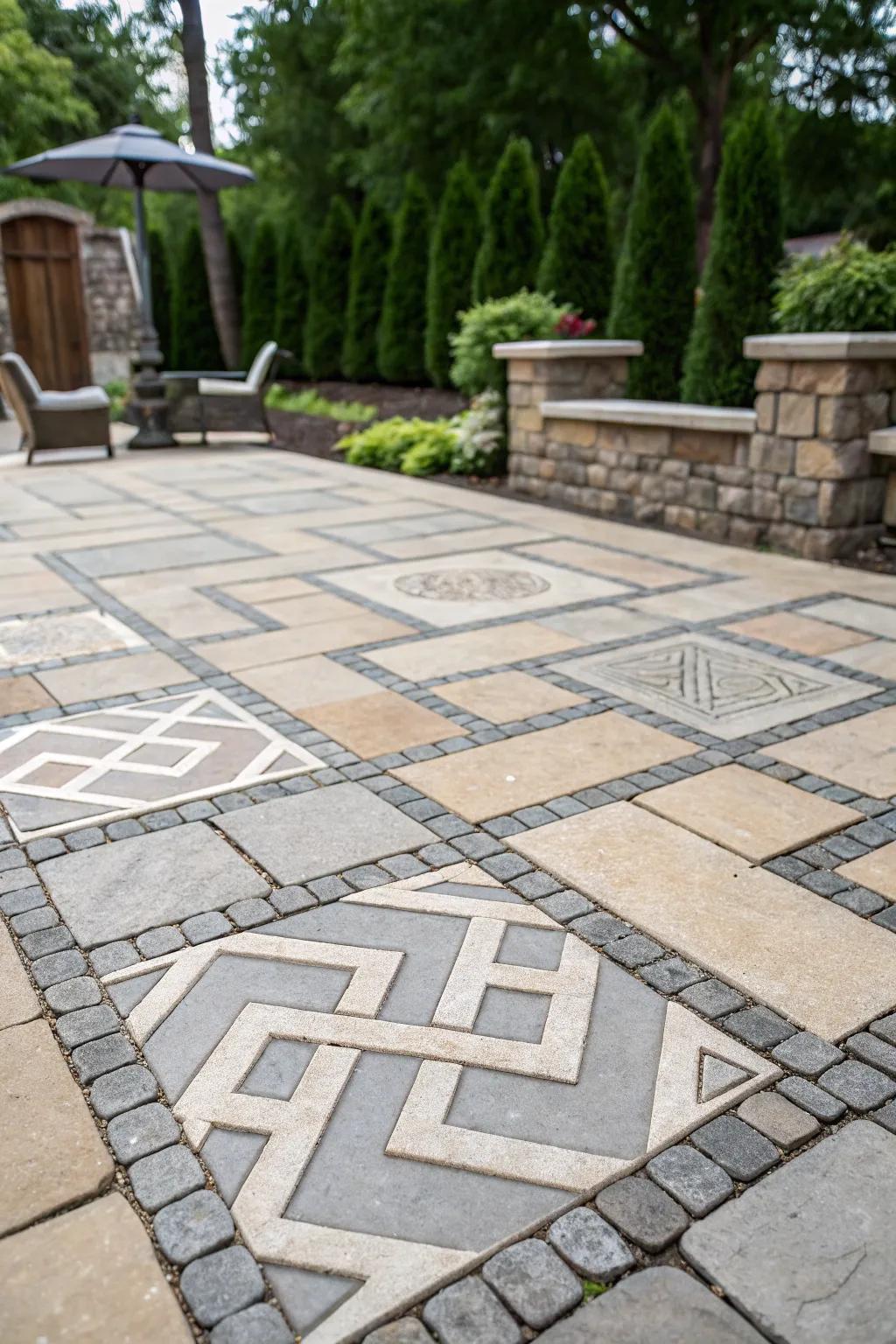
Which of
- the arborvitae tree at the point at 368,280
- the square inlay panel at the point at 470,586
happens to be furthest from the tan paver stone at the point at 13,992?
the arborvitae tree at the point at 368,280

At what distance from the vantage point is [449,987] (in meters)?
1.87

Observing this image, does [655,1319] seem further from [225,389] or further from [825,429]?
[225,389]

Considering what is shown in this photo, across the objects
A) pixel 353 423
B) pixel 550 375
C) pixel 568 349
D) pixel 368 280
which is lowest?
pixel 353 423

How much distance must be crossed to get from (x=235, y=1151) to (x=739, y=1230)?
684mm

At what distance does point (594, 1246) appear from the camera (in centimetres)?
134

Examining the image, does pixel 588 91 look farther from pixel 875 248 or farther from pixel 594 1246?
pixel 594 1246

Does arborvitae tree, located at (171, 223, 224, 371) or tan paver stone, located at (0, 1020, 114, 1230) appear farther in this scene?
arborvitae tree, located at (171, 223, 224, 371)

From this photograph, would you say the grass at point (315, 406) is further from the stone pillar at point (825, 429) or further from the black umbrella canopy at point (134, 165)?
the stone pillar at point (825, 429)

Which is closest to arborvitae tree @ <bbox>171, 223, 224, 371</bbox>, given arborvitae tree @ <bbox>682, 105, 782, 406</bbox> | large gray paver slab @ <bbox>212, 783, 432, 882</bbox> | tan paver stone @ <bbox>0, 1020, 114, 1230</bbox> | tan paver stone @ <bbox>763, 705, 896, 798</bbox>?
arborvitae tree @ <bbox>682, 105, 782, 406</bbox>

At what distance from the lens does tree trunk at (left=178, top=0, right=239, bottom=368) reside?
14.5 meters

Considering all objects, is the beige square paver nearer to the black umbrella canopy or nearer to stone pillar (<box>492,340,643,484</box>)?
stone pillar (<box>492,340,643,484</box>)

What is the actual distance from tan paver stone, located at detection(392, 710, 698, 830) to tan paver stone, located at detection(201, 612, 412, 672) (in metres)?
1.13

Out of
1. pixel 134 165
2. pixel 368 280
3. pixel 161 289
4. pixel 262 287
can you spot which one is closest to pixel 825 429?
pixel 134 165

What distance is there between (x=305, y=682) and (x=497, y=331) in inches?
194
